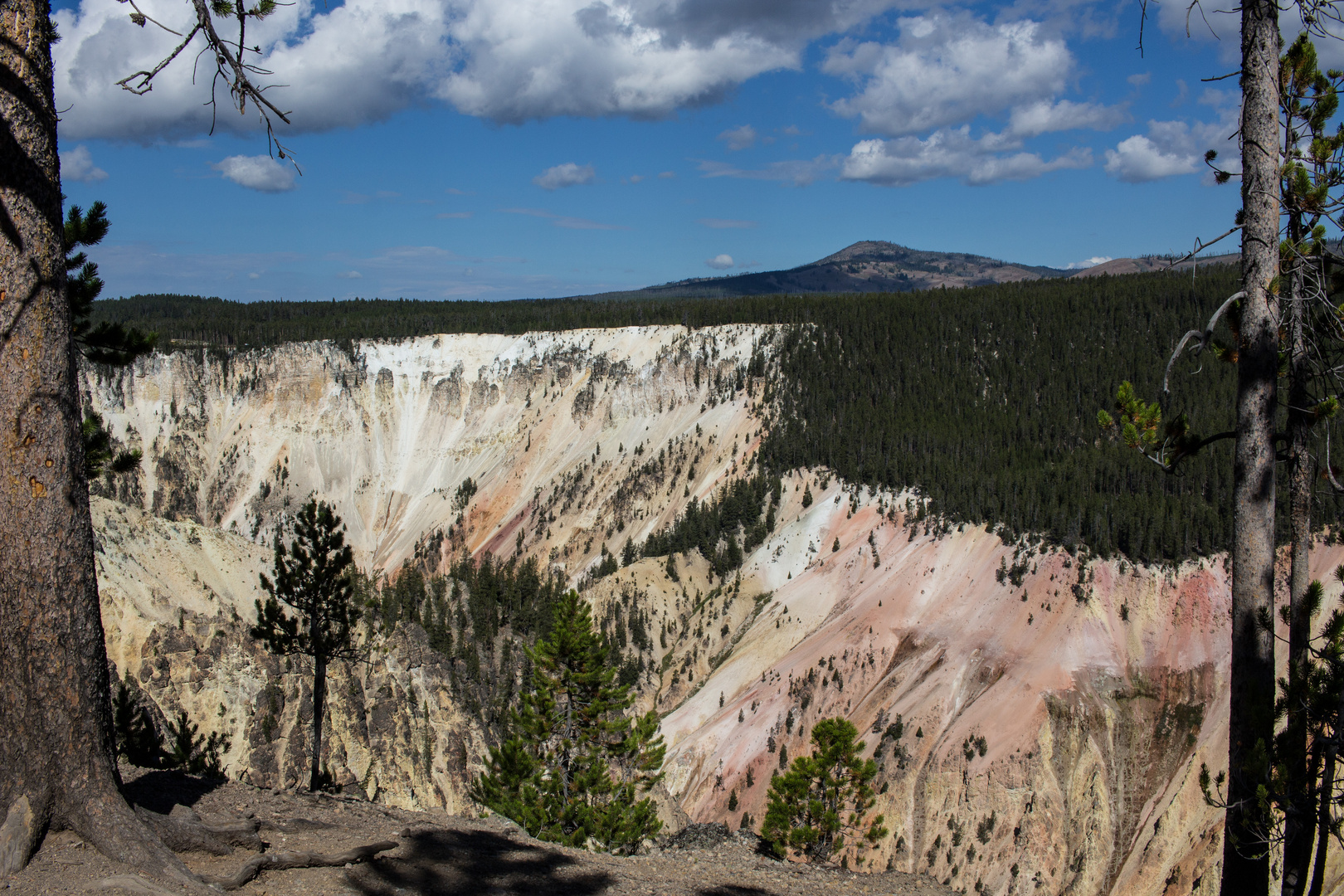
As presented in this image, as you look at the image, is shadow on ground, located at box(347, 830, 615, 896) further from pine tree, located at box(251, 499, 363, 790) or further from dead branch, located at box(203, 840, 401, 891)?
pine tree, located at box(251, 499, 363, 790)

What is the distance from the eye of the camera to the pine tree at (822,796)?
23.2 m

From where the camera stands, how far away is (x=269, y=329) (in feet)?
366

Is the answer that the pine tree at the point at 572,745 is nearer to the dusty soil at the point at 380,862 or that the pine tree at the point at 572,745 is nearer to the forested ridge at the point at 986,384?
the dusty soil at the point at 380,862

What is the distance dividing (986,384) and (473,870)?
279 feet

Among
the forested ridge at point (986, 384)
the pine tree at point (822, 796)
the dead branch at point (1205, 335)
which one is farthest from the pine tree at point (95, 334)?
the forested ridge at point (986, 384)

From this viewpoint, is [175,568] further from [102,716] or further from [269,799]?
[102,716]

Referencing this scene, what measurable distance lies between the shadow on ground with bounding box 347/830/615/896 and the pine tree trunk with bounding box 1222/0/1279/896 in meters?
5.85

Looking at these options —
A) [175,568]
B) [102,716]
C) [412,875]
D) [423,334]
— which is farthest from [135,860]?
[423,334]

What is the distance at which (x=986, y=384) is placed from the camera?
3359 inches

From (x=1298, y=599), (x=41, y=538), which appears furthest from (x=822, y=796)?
(x=41, y=538)

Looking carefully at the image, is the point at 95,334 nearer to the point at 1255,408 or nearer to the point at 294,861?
the point at 294,861

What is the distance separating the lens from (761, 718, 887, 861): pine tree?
23.2 m

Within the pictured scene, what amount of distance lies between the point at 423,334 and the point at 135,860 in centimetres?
11007

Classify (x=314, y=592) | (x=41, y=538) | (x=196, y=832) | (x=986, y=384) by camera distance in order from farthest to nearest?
(x=986, y=384)
(x=314, y=592)
(x=196, y=832)
(x=41, y=538)
